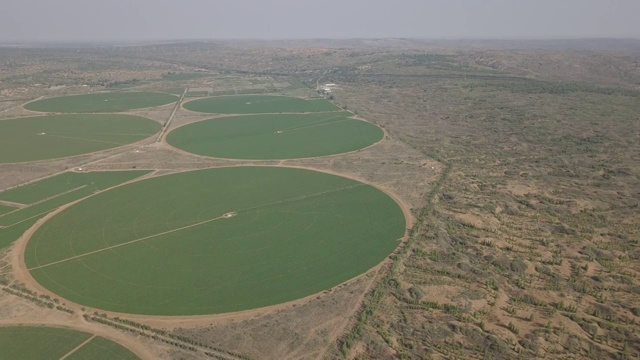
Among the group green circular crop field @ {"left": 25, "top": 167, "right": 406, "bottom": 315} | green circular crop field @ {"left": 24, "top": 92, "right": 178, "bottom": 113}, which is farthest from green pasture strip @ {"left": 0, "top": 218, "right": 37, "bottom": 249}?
green circular crop field @ {"left": 24, "top": 92, "right": 178, "bottom": 113}

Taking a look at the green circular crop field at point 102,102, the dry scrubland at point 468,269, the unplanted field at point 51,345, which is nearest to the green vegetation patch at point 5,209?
the dry scrubland at point 468,269

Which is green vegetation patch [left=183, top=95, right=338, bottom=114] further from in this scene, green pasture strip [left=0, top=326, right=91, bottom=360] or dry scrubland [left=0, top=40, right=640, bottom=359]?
green pasture strip [left=0, top=326, right=91, bottom=360]

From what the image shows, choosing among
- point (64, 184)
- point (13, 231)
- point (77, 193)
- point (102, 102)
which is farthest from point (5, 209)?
point (102, 102)

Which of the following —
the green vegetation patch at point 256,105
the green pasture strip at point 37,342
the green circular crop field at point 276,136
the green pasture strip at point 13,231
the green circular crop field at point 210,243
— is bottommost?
the green pasture strip at point 37,342

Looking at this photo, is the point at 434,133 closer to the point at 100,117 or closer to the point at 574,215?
the point at 574,215

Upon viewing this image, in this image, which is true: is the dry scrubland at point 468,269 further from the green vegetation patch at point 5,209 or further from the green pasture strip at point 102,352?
the green vegetation patch at point 5,209

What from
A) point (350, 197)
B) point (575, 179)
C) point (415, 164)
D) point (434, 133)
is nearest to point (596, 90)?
point (434, 133)
